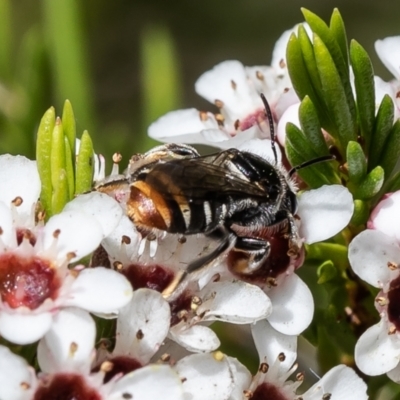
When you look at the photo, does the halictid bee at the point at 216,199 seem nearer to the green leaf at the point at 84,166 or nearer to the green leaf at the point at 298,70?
the green leaf at the point at 84,166

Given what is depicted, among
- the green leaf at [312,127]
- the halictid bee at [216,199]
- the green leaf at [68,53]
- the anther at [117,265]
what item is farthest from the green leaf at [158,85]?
the anther at [117,265]

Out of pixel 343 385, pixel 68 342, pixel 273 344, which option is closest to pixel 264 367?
pixel 273 344

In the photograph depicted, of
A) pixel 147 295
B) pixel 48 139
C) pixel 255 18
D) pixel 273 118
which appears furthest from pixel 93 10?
pixel 147 295

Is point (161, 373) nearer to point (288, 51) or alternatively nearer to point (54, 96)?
point (288, 51)

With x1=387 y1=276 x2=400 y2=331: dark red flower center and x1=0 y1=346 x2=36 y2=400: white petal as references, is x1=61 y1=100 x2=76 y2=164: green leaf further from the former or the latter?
x1=387 y1=276 x2=400 y2=331: dark red flower center

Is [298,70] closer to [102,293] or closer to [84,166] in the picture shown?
[84,166]

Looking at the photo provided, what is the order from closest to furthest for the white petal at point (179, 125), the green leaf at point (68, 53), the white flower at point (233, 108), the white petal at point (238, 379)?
1. the white petal at point (238, 379)
2. the white flower at point (233, 108)
3. the white petal at point (179, 125)
4. the green leaf at point (68, 53)

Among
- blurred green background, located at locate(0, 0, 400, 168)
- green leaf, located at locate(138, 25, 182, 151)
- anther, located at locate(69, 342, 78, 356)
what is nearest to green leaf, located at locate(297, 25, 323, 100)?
anther, located at locate(69, 342, 78, 356)
